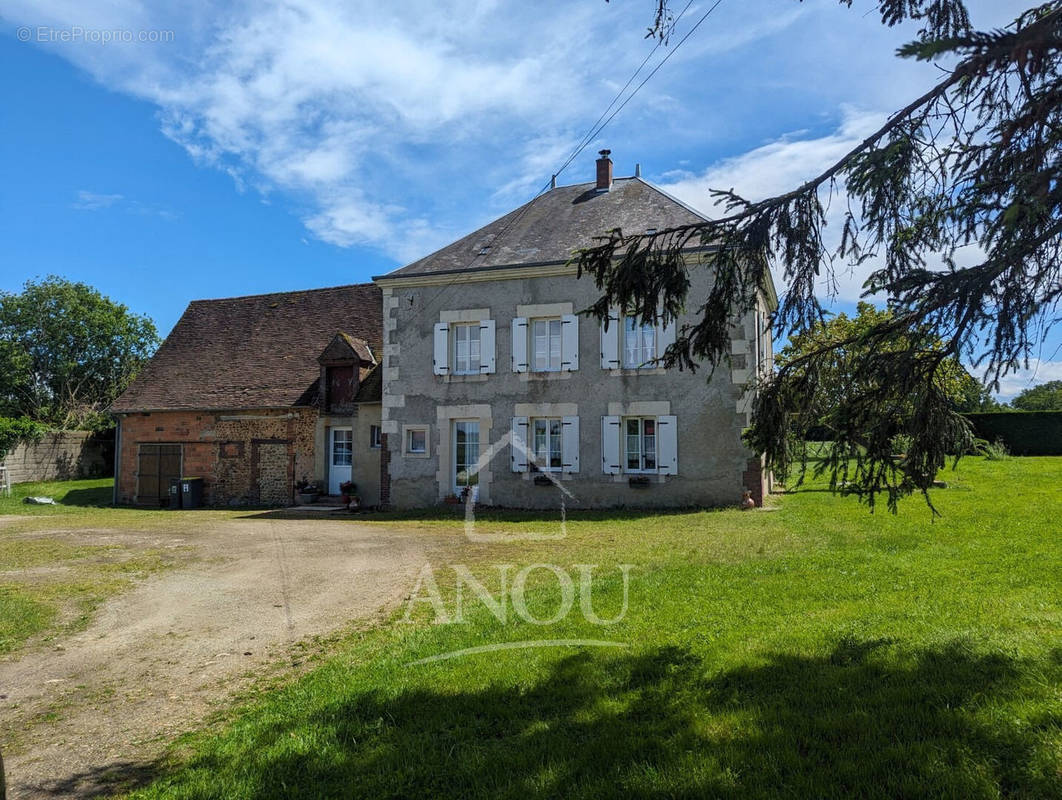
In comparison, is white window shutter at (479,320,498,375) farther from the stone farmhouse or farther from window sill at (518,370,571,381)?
window sill at (518,370,571,381)

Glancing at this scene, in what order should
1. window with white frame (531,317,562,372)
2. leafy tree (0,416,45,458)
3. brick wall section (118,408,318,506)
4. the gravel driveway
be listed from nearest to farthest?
the gravel driveway, window with white frame (531,317,562,372), brick wall section (118,408,318,506), leafy tree (0,416,45,458)

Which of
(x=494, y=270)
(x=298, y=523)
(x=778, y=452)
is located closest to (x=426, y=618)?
(x=778, y=452)

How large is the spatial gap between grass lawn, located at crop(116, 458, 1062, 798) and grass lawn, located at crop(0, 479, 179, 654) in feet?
9.01

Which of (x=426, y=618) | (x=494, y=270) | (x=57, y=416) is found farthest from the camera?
(x=57, y=416)

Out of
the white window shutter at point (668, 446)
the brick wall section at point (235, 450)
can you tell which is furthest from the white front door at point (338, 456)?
the white window shutter at point (668, 446)

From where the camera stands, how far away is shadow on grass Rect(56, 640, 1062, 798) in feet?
8.92

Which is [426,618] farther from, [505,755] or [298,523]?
[298,523]

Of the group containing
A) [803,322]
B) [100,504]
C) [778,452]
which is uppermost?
[803,322]

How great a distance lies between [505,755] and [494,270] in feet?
41.1

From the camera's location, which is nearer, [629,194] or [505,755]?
[505,755]

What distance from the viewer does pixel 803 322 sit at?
5207 millimetres

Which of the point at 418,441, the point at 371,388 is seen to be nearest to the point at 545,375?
the point at 418,441

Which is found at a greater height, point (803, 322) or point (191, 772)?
point (803, 322)

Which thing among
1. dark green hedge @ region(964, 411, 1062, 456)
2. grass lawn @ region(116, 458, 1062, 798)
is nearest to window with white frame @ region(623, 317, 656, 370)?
grass lawn @ region(116, 458, 1062, 798)
